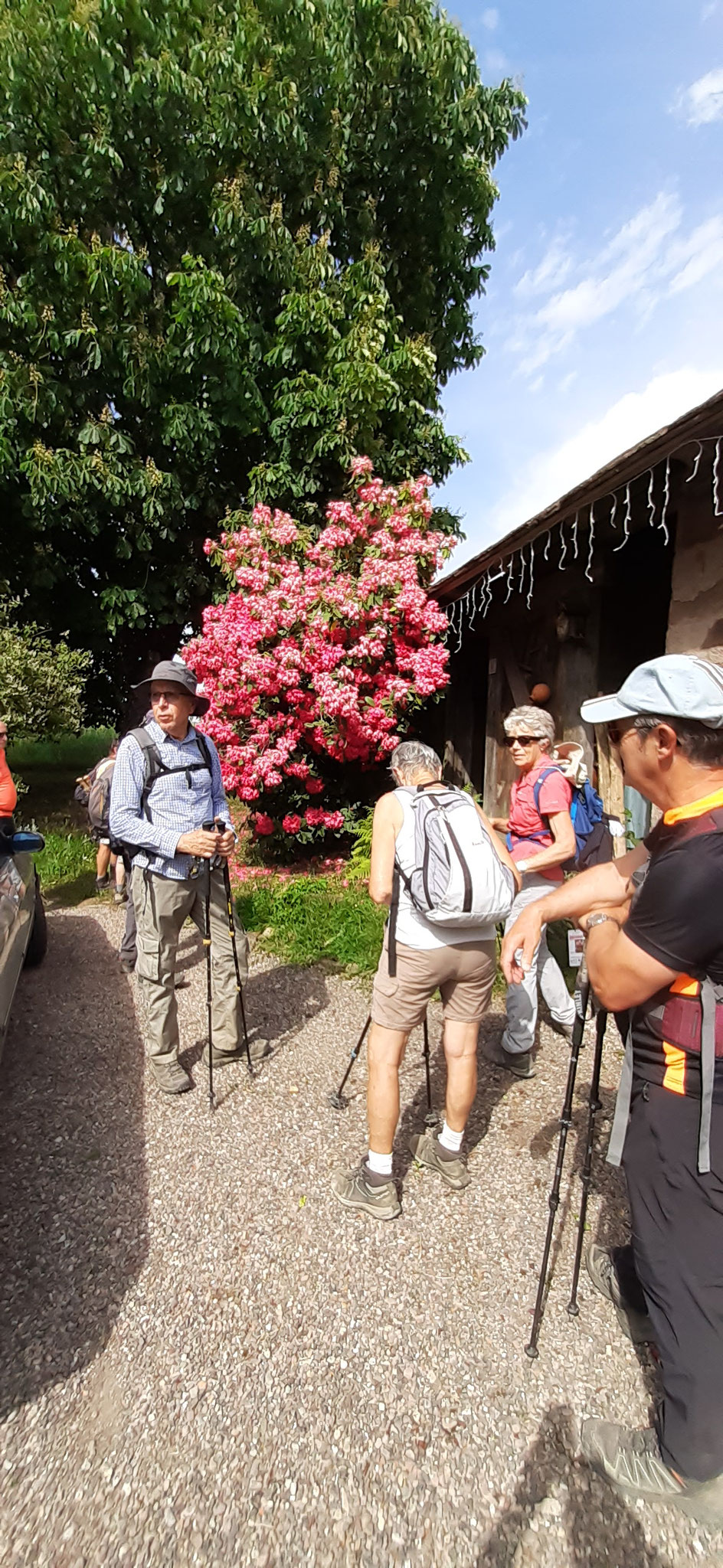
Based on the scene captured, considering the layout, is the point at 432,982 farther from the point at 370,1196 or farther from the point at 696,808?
the point at 696,808

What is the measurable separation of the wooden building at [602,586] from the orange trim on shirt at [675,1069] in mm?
3156

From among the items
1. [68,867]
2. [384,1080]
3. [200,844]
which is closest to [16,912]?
[200,844]

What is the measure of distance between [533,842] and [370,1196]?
1781 mm

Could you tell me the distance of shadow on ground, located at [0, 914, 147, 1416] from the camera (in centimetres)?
219

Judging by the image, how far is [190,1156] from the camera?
119 inches

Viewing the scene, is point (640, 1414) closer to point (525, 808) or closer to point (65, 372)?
point (525, 808)

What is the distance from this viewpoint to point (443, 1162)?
2.82 metres

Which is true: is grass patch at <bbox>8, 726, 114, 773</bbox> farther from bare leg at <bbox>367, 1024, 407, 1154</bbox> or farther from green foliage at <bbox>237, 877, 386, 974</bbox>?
bare leg at <bbox>367, 1024, 407, 1154</bbox>

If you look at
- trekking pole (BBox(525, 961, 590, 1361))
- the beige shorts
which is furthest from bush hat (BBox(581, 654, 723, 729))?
the beige shorts

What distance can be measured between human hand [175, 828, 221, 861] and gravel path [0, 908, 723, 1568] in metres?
1.29

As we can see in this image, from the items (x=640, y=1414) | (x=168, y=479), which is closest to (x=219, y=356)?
(x=168, y=479)

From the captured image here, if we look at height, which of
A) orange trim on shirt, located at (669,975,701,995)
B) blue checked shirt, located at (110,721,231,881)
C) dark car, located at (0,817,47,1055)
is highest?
blue checked shirt, located at (110,721,231,881)

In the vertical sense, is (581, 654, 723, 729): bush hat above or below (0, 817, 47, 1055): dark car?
above

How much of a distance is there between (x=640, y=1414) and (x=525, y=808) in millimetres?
2323
